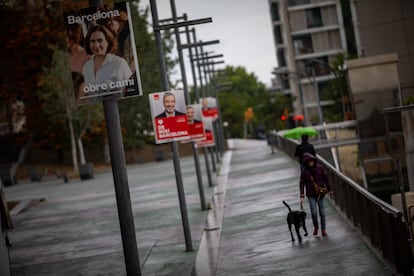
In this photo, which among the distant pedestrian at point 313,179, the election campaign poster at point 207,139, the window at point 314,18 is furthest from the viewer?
the window at point 314,18

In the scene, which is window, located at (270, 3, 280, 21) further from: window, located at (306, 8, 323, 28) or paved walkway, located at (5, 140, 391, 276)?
paved walkway, located at (5, 140, 391, 276)

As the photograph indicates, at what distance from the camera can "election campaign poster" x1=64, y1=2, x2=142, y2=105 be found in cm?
1226

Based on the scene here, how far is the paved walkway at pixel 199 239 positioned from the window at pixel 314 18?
7222 centimetres

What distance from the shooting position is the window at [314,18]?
106938mm

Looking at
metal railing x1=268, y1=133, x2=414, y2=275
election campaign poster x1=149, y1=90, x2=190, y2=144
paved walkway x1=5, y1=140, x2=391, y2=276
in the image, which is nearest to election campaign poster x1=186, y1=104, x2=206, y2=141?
paved walkway x1=5, y1=140, x2=391, y2=276

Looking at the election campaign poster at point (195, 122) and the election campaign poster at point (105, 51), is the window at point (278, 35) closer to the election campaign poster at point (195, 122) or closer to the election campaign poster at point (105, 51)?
the election campaign poster at point (195, 122)

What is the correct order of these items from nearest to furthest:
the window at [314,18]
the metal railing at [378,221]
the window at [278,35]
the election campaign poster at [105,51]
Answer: the election campaign poster at [105,51] → the metal railing at [378,221] → the window at [314,18] → the window at [278,35]

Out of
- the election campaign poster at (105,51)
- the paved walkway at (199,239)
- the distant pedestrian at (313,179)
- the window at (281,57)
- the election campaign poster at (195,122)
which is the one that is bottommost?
the paved walkway at (199,239)

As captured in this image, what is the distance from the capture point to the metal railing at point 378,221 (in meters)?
12.7

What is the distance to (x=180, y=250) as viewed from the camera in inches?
763

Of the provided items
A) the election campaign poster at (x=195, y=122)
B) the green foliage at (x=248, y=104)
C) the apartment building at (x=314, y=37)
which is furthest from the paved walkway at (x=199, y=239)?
the apartment building at (x=314, y=37)

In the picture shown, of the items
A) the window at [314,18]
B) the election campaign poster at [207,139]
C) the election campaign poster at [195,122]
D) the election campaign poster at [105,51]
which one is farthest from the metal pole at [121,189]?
the window at [314,18]

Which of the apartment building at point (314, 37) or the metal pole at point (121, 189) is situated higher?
the apartment building at point (314, 37)

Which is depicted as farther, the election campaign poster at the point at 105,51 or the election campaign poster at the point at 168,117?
the election campaign poster at the point at 168,117
